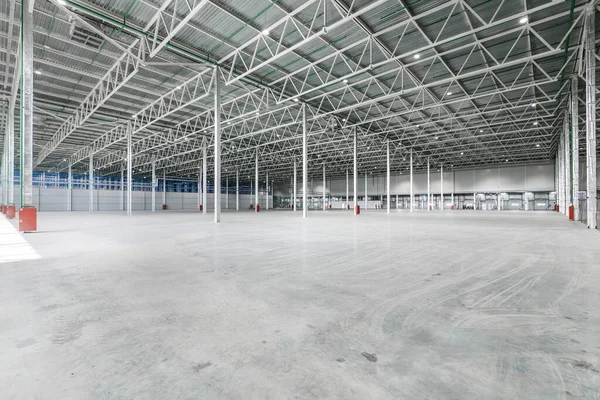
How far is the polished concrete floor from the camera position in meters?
1.81

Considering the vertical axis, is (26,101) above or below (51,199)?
above

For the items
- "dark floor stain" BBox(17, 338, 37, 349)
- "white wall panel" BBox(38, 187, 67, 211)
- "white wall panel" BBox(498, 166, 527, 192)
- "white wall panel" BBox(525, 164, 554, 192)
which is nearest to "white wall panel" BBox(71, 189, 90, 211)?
"white wall panel" BBox(38, 187, 67, 211)

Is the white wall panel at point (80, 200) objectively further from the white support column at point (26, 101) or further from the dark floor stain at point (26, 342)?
the dark floor stain at point (26, 342)

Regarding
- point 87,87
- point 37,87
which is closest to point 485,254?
point 87,87

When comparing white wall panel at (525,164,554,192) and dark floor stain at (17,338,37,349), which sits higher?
white wall panel at (525,164,554,192)

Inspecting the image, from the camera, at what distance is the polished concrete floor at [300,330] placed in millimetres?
1814

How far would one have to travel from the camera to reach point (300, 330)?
2604mm

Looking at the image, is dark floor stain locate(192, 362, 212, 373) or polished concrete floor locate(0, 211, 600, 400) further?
dark floor stain locate(192, 362, 212, 373)

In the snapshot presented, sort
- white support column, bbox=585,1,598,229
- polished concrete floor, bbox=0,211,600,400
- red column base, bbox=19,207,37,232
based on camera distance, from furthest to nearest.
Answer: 1. white support column, bbox=585,1,598,229
2. red column base, bbox=19,207,37,232
3. polished concrete floor, bbox=0,211,600,400

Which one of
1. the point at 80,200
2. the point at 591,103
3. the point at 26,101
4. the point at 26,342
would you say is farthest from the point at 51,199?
the point at 591,103

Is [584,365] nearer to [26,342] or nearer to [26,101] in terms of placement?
[26,342]

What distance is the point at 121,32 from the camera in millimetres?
14180

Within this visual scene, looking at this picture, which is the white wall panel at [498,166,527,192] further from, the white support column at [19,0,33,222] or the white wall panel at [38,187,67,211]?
the white wall panel at [38,187,67,211]

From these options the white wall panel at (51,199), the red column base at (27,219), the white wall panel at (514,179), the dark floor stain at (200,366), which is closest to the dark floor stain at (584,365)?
the dark floor stain at (200,366)
